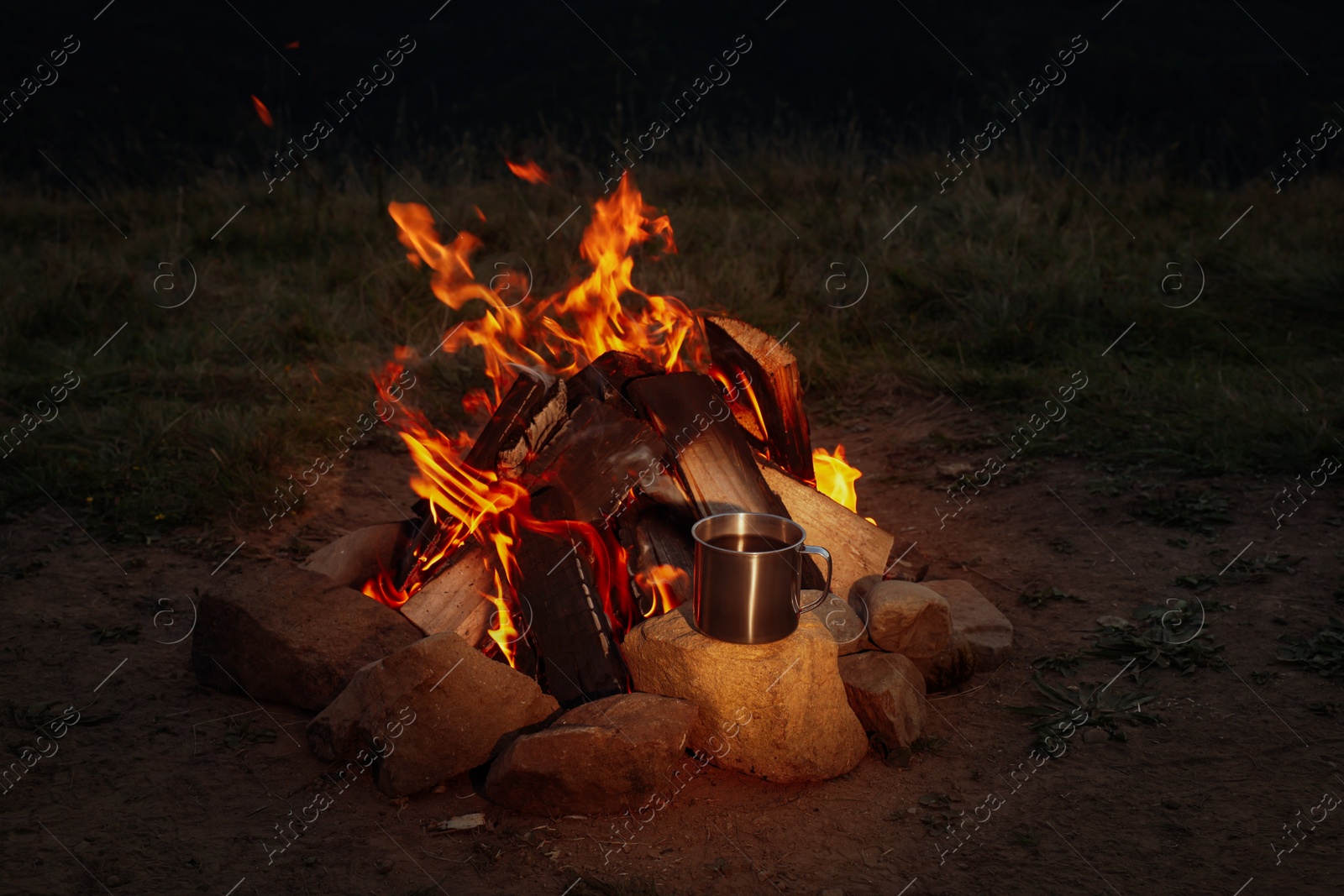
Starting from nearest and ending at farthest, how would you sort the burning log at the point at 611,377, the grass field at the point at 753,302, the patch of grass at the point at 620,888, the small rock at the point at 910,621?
the patch of grass at the point at 620,888
the small rock at the point at 910,621
the burning log at the point at 611,377
the grass field at the point at 753,302

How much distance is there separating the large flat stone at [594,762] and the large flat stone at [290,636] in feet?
2.50

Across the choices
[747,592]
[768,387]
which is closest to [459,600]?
[747,592]

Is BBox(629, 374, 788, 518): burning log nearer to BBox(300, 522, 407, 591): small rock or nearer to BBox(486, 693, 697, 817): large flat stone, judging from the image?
BBox(486, 693, 697, 817): large flat stone

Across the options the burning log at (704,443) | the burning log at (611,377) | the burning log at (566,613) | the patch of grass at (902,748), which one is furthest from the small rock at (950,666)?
the burning log at (611,377)

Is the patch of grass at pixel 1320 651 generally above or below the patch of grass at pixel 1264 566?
below

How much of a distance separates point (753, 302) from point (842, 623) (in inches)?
157

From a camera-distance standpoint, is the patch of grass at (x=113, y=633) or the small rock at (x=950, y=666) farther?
the patch of grass at (x=113, y=633)

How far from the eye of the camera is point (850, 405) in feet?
19.6

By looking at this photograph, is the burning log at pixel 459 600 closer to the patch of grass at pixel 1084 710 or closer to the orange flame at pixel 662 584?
the orange flame at pixel 662 584

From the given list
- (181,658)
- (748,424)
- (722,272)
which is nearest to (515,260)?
(722,272)

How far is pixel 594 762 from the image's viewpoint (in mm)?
2678

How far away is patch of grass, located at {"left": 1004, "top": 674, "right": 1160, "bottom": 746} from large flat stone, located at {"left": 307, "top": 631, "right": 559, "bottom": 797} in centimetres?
150

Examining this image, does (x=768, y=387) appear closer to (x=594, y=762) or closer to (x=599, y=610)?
(x=599, y=610)

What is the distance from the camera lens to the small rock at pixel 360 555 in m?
3.88
